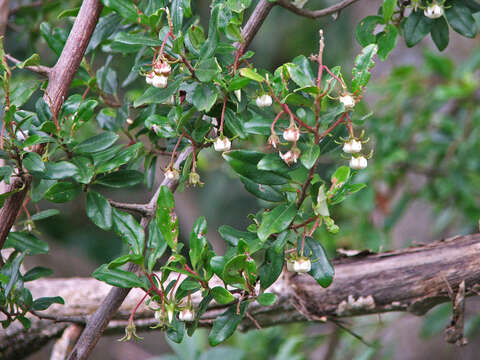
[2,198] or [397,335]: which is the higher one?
[2,198]

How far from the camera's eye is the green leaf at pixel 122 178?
2.77ft

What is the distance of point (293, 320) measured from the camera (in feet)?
3.81

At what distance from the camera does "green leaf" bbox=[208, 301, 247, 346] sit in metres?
0.77

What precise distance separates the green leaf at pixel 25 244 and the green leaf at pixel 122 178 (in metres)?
0.18

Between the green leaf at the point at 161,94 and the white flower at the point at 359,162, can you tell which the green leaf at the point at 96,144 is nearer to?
the green leaf at the point at 161,94

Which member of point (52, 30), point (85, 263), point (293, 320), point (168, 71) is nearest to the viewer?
point (168, 71)

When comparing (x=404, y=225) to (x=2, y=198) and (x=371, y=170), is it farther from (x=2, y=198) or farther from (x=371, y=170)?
(x=2, y=198)

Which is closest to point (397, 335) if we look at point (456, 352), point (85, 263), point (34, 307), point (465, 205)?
point (456, 352)

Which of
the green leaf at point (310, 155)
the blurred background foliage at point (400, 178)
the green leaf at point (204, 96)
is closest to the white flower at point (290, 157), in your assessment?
the green leaf at point (310, 155)

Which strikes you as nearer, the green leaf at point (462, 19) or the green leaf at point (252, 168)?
the green leaf at point (252, 168)

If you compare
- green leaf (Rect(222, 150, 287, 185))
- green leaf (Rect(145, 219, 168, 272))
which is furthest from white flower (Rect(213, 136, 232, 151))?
green leaf (Rect(145, 219, 168, 272))

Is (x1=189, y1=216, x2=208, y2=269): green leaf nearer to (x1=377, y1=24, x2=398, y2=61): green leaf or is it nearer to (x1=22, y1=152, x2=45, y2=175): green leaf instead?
(x1=22, y1=152, x2=45, y2=175): green leaf

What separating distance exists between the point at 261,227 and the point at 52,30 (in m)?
0.57

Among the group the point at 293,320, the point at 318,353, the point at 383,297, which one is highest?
the point at 383,297
